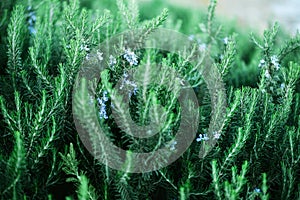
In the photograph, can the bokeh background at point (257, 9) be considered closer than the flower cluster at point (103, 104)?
No

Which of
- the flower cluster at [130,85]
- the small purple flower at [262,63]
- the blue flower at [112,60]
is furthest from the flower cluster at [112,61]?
the small purple flower at [262,63]

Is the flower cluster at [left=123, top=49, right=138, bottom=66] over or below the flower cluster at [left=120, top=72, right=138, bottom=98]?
over

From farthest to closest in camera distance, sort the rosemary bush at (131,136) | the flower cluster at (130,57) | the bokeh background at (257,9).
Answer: the bokeh background at (257,9) < the flower cluster at (130,57) < the rosemary bush at (131,136)

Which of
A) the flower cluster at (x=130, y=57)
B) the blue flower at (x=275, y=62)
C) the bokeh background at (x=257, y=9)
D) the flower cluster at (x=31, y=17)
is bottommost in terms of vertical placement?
the flower cluster at (x=130, y=57)

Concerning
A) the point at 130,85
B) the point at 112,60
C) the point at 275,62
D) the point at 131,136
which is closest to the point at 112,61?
the point at 112,60

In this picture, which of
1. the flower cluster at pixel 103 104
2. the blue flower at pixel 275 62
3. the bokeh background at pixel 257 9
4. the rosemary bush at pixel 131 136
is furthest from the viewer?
the bokeh background at pixel 257 9

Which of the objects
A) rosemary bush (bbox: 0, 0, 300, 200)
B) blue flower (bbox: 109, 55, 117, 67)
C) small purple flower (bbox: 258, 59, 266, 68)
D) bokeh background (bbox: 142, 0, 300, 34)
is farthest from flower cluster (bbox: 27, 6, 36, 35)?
bokeh background (bbox: 142, 0, 300, 34)

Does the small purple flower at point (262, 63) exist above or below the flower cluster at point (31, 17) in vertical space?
below

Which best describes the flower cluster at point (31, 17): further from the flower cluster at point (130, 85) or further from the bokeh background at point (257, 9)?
the bokeh background at point (257, 9)

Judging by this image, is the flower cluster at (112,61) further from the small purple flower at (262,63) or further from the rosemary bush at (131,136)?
the small purple flower at (262,63)

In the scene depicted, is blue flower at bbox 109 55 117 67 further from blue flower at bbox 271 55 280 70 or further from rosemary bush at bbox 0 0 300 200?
blue flower at bbox 271 55 280 70

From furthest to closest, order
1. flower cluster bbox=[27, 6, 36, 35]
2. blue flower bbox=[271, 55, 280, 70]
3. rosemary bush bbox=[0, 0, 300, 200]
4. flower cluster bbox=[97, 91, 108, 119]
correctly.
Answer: flower cluster bbox=[27, 6, 36, 35], blue flower bbox=[271, 55, 280, 70], flower cluster bbox=[97, 91, 108, 119], rosemary bush bbox=[0, 0, 300, 200]

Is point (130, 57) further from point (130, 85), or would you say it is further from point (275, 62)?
point (275, 62)

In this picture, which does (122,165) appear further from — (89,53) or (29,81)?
(29,81)
